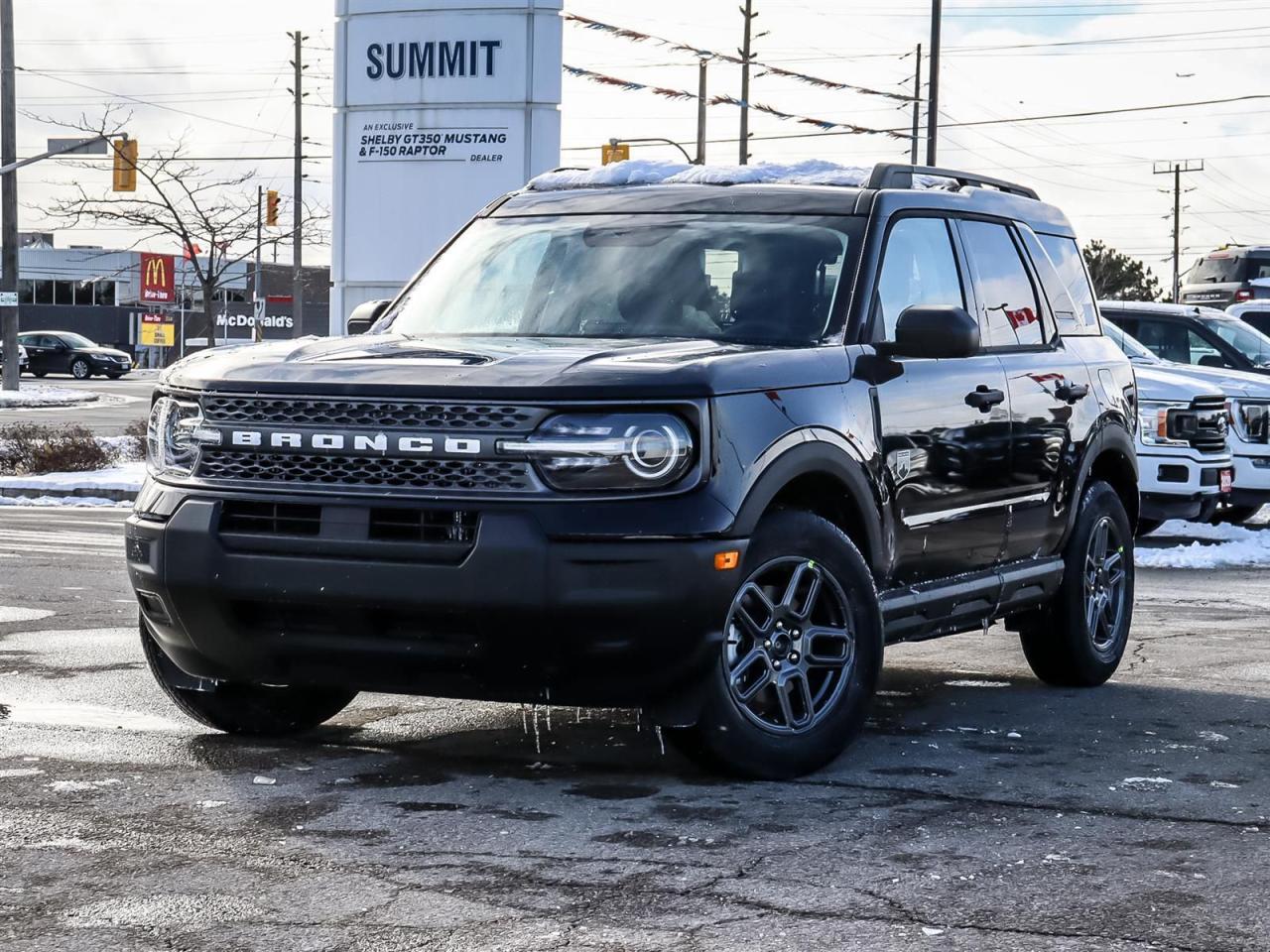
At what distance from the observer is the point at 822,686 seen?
6.00m

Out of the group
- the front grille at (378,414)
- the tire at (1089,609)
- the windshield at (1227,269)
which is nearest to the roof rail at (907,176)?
the tire at (1089,609)

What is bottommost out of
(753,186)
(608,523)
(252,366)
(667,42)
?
(608,523)

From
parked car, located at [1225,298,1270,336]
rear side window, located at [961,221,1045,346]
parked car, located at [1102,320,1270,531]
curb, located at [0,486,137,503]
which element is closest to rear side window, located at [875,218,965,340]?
rear side window, located at [961,221,1045,346]

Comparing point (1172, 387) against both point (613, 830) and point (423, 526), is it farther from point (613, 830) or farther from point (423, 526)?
point (613, 830)

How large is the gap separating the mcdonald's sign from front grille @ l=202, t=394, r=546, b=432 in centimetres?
9426

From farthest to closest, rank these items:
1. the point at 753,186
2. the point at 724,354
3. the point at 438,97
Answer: the point at 438,97
the point at 753,186
the point at 724,354

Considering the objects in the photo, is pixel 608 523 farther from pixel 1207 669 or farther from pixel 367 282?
pixel 367 282

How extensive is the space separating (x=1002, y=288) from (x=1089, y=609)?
1415 mm

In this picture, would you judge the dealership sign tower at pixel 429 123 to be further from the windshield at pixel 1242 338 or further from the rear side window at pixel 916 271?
the rear side window at pixel 916 271

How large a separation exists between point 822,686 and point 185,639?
75.3 inches

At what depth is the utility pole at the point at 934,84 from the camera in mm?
43844

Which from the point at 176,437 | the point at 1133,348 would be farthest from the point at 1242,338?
the point at 176,437

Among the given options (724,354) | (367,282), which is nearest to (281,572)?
(724,354)

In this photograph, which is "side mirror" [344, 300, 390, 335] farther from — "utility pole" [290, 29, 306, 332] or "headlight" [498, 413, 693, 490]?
"utility pole" [290, 29, 306, 332]
